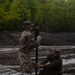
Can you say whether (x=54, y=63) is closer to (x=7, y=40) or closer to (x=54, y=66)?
(x=54, y=66)

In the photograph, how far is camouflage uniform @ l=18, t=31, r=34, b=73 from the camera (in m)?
8.83

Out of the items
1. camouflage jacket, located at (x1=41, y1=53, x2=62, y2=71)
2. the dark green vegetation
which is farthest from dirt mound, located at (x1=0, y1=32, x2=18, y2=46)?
camouflage jacket, located at (x1=41, y1=53, x2=62, y2=71)

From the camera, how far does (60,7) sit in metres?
51.7

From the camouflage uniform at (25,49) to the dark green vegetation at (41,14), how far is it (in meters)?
33.2

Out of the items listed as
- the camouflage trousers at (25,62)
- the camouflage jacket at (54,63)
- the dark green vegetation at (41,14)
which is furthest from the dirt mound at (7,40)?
the camouflage jacket at (54,63)

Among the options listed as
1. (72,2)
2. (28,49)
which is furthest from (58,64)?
(72,2)

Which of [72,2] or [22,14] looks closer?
[22,14]

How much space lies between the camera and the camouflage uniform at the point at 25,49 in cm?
883

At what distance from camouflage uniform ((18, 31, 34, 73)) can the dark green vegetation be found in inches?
1308

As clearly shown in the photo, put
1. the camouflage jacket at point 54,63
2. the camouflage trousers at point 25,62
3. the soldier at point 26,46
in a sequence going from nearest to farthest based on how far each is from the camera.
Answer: the camouflage jacket at point 54,63
the soldier at point 26,46
the camouflage trousers at point 25,62

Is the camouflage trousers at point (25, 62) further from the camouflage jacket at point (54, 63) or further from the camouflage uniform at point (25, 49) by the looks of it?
the camouflage jacket at point (54, 63)

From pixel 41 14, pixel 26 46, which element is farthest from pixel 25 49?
pixel 41 14

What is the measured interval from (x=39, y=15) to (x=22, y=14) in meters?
3.39

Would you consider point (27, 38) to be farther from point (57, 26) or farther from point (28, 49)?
point (57, 26)
